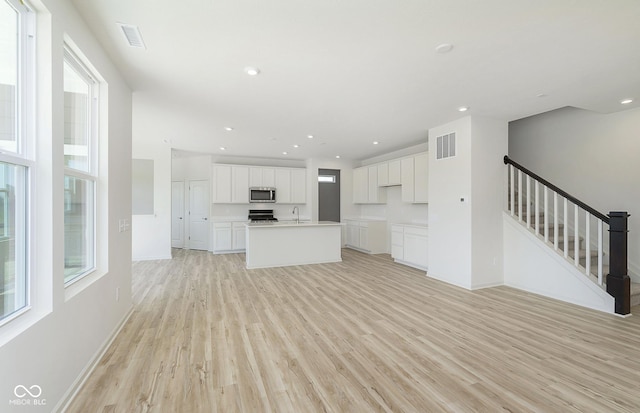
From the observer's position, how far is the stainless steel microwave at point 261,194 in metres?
7.82

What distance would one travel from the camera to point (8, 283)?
4.91ft

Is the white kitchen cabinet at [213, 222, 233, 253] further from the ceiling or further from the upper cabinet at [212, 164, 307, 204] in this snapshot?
the ceiling

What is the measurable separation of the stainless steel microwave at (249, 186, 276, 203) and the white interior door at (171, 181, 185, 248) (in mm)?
2226

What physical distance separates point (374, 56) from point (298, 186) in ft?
19.4

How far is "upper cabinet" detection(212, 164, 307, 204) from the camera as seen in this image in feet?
25.0

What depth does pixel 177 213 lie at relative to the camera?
833cm

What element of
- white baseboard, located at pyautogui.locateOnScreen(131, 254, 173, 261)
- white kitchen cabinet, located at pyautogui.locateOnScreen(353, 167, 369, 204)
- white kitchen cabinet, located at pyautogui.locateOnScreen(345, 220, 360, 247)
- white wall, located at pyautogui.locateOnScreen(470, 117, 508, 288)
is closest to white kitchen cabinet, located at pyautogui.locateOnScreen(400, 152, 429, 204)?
white wall, located at pyautogui.locateOnScreen(470, 117, 508, 288)

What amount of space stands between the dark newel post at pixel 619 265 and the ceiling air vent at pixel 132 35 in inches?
215

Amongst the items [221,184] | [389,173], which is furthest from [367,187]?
[221,184]

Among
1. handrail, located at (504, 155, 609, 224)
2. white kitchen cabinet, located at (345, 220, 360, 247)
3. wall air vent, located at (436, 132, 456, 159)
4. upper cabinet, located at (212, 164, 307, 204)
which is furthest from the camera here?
white kitchen cabinet, located at (345, 220, 360, 247)

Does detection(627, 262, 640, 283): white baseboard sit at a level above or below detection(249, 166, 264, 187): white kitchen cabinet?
below

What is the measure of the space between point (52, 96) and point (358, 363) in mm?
2858

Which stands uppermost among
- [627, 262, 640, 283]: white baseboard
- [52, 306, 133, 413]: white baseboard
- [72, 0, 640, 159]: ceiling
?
[72, 0, 640, 159]: ceiling

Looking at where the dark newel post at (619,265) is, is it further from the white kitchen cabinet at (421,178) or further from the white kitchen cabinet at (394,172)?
the white kitchen cabinet at (394,172)
